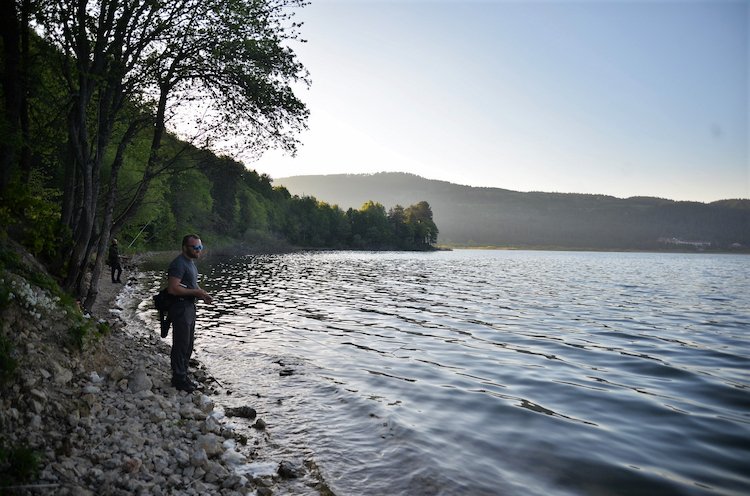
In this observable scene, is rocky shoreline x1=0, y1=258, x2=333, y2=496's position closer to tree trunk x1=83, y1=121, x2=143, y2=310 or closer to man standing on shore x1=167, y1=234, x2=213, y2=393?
man standing on shore x1=167, y1=234, x2=213, y2=393

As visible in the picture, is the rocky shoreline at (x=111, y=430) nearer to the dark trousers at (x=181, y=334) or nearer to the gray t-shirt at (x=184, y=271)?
the dark trousers at (x=181, y=334)

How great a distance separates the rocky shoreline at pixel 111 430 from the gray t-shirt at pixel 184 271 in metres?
1.79

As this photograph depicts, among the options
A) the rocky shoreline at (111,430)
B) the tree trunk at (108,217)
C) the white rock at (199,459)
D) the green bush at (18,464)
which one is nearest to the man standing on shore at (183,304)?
the rocky shoreline at (111,430)

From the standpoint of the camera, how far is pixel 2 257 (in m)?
7.66

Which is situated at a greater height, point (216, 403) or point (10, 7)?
point (10, 7)

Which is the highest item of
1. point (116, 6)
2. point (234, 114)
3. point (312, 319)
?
point (116, 6)

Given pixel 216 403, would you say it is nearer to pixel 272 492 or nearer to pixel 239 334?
pixel 272 492

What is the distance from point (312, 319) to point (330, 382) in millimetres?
8352

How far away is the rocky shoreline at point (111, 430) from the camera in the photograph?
449cm

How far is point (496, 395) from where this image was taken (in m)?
9.34

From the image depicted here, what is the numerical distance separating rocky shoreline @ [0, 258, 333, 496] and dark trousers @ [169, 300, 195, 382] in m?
0.38

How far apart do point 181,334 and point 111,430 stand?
8.26 feet

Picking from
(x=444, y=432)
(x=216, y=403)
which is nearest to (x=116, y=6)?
(x=216, y=403)

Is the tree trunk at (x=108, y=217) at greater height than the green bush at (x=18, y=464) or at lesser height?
greater
